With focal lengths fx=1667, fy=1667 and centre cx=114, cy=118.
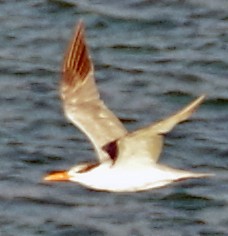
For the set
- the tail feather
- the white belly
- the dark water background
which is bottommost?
the dark water background

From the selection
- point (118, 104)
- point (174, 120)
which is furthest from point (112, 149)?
point (118, 104)

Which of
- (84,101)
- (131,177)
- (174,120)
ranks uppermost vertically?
(174,120)

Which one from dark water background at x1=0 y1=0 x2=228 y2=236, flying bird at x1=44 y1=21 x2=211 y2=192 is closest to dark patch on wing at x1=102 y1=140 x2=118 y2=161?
flying bird at x1=44 y1=21 x2=211 y2=192

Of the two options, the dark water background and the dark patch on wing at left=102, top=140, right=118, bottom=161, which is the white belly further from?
the dark water background

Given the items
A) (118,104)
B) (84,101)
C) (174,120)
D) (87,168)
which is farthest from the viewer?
(118,104)

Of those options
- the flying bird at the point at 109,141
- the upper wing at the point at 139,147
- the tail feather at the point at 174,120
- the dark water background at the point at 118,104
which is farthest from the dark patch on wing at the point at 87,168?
the dark water background at the point at 118,104

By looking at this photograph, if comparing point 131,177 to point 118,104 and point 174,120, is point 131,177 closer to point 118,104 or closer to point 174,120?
point 174,120

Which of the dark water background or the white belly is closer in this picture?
the white belly

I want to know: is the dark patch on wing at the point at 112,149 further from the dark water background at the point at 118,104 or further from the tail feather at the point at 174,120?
the dark water background at the point at 118,104

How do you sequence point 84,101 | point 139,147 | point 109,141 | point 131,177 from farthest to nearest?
point 84,101 → point 109,141 → point 131,177 → point 139,147
